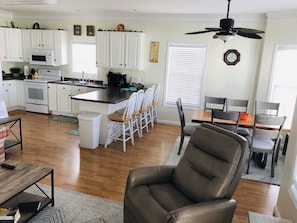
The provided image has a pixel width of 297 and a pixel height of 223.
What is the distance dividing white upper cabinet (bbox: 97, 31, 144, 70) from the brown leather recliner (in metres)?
3.91

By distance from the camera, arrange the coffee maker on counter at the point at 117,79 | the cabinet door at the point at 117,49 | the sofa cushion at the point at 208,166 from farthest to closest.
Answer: the coffee maker on counter at the point at 117,79 < the cabinet door at the point at 117,49 < the sofa cushion at the point at 208,166

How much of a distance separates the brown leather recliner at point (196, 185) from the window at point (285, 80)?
10.6 feet

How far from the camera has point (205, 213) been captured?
196cm

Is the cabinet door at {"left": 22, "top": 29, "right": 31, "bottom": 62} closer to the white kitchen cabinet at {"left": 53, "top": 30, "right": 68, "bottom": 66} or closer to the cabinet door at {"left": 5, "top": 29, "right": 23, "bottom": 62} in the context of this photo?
the cabinet door at {"left": 5, "top": 29, "right": 23, "bottom": 62}

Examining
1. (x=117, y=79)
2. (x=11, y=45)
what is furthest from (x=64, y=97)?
(x=11, y=45)

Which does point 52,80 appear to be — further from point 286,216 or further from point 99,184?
point 286,216

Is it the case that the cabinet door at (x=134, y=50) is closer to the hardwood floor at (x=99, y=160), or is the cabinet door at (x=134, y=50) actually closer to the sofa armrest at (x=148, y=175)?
the hardwood floor at (x=99, y=160)

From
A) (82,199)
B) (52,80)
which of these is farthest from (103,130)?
(52,80)

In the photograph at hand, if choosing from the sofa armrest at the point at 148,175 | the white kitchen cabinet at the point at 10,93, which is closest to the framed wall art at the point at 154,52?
the white kitchen cabinet at the point at 10,93

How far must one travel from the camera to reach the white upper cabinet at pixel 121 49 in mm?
6074

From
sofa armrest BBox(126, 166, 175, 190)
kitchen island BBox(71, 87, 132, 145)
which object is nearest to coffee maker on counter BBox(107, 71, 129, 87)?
kitchen island BBox(71, 87, 132, 145)

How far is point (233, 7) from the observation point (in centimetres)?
460

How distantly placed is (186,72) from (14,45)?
468 centimetres

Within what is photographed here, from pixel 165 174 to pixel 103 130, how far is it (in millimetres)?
2432
